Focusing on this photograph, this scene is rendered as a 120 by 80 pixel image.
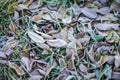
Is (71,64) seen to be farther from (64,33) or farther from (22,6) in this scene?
(22,6)

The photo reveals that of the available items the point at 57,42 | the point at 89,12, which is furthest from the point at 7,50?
the point at 89,12

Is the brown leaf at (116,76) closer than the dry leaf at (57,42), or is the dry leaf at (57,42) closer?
the brown leaf at (116,76)

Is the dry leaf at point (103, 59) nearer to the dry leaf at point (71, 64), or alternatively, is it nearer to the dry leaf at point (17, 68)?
the dry leaf at point (71, 64)

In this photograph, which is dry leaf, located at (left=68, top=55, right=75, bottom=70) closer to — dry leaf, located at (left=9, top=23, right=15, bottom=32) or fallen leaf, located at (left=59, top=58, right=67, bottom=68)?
fallen leaf, located at (left=59, top=58, right=67, bottom=68)

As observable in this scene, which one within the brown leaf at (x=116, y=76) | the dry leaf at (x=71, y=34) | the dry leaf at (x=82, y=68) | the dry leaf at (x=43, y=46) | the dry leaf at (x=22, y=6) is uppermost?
the dry leaf at (x=22, y=6)

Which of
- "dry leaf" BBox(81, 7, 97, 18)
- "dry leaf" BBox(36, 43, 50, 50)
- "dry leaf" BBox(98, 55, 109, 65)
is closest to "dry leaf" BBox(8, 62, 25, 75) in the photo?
"dry leaf" BBox(36, 43, 50, 50)

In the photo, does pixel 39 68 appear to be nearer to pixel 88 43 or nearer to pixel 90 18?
pixel 88 43

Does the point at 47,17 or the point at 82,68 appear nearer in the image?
the point at 82,68

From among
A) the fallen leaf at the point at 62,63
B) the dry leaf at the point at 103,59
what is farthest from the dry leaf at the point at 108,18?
the fallen leaf at the point at 62,63

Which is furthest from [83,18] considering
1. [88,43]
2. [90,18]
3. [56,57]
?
[56,57]
